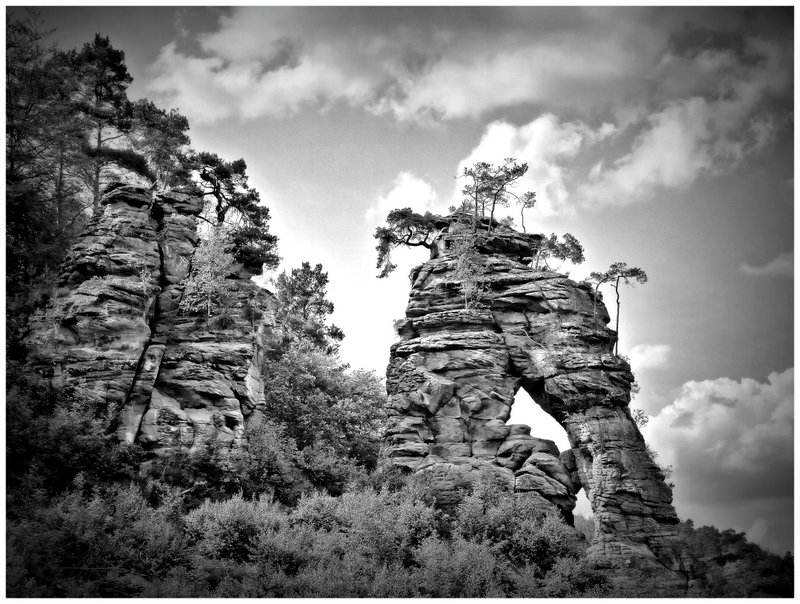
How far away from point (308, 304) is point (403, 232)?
1795cm

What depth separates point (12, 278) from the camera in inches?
1158

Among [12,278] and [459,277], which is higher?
[459,277]

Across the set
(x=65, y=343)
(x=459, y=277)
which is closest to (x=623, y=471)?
(x=459, y=277)

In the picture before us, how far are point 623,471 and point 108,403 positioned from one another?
26302mm

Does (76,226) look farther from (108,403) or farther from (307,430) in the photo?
(307,430)

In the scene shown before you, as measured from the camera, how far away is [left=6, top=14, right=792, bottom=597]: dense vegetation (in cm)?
1948

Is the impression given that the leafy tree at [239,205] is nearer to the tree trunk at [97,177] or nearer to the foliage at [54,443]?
the tree trunk at [97,177]

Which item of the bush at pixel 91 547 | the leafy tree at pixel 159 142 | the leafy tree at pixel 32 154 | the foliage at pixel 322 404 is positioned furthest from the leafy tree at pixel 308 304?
the bush at pixel 91 547

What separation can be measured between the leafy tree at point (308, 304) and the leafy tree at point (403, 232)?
38.5ft

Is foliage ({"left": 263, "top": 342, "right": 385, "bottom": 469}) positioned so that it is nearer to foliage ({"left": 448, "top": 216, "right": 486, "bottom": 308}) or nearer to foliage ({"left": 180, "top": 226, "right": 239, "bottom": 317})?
foliage ({"left": 180, "top": 226, "right": 239, "bottom": 317})

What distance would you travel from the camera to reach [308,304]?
5741 centimetres

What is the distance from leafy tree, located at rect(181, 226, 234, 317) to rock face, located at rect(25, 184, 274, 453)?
0.59 m

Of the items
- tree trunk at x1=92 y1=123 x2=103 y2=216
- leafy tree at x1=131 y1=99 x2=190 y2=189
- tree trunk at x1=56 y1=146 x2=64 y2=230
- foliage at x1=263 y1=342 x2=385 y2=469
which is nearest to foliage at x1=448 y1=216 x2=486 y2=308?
foliage at x1=263 y1=342 x2=385 y2=469

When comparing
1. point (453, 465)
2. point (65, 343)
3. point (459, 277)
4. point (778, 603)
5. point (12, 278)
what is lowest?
point (778, 603)
